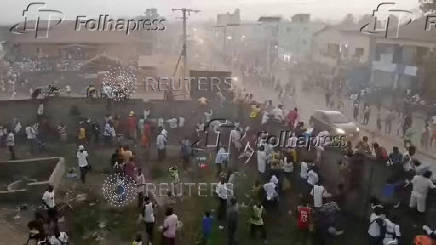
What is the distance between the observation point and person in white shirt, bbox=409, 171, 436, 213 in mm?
8695

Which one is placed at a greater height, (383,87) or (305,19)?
(305,19)

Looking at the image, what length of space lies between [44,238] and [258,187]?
4563mm

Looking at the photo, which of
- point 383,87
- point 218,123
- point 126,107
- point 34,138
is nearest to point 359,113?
point 383,87

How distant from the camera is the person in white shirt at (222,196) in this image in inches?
393

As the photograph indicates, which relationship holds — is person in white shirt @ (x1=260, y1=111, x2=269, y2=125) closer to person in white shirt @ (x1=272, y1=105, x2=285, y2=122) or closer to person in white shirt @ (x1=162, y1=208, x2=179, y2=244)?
person in white shirt @ (x1=272, y1=105, x2=285, y2=122)

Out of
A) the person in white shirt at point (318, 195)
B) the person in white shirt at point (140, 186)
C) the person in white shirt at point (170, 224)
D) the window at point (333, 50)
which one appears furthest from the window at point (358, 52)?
the person in white shirt at point (170, 224)

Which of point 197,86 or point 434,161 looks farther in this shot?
point 197,86

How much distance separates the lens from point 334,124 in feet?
50.3

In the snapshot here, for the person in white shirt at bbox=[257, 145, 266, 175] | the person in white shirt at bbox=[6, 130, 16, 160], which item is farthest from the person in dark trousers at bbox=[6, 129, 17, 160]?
the person in white shirt at bbox=[257, 145, 266, 175]

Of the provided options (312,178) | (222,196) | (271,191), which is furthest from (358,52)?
(222,196)

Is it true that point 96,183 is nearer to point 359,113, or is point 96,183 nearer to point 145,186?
point 145,186

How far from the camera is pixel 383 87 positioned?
21938 millimetres

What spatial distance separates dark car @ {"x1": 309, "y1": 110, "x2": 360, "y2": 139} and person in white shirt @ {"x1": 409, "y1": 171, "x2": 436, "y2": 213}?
5.87 meters

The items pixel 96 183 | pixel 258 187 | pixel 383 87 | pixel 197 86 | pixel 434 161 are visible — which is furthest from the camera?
pixel 383 87
